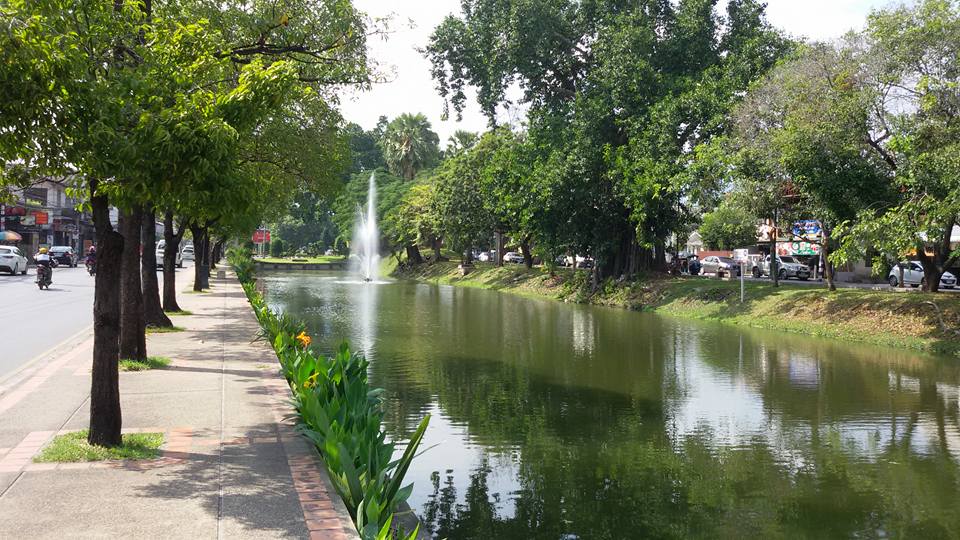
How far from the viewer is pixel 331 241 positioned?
111062 millimetres

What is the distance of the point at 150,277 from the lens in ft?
62.7

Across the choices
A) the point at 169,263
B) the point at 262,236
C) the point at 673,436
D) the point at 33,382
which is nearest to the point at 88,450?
the point at 33,382

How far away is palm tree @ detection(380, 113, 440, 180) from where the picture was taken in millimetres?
81062

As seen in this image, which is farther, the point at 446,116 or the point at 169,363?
the point at 446,116

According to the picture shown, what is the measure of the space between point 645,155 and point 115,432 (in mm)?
25807

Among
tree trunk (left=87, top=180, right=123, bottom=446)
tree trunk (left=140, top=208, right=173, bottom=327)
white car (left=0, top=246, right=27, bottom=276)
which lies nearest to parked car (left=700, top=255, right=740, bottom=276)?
tree trunk (left=140, top=208, right=173, bottom=327)

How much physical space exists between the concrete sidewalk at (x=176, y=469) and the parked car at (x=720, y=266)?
41011 mm

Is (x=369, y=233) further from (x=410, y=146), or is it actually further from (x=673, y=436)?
(x=673, y=436)

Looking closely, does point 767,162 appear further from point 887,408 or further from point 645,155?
point 887,408

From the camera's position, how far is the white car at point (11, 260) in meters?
44.0

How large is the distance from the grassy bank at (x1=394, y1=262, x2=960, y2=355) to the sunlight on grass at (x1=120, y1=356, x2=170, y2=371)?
700 inches

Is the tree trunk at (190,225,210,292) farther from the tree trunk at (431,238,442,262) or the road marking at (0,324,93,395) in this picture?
the tree trunk at (431,238,442,262)

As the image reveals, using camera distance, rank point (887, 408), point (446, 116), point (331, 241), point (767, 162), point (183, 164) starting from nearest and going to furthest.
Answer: point (183, 164)
point (887, 408)
point (767, 162)
point (446, 116)
point (331, 241)

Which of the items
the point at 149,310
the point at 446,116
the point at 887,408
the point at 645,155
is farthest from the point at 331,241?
the point at 887,408
